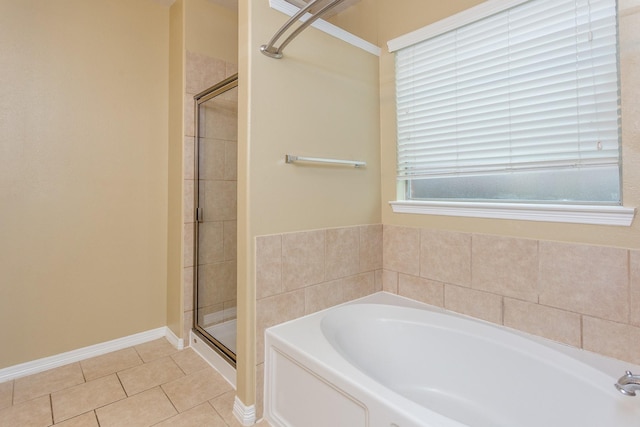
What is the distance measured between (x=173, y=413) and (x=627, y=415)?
6.41 feet

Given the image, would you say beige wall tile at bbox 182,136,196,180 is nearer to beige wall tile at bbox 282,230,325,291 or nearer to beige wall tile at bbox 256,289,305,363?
beige wall tile at bbox 282,230,325,291

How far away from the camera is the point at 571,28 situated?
55.2 inches

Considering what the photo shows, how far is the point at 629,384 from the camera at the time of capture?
3.48 ft

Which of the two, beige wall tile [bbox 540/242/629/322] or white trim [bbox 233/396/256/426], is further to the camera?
white trim [bbox 233/396/256/426]

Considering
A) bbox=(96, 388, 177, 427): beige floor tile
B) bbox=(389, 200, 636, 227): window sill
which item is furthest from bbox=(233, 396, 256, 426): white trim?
bbox=(389, 200, 636, 227): window sill

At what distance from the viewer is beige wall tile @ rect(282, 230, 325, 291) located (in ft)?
5.46

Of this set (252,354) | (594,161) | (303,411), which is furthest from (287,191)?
(594,161)

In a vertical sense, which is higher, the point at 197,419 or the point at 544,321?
the point at 544,321

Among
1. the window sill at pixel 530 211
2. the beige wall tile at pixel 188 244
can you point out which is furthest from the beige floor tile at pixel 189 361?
the window sill at pixel 530 211

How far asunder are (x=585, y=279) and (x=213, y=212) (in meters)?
2.29

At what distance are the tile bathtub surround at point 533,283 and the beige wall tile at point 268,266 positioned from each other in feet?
2.89

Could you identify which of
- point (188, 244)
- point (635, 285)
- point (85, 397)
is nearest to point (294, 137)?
point (188, 244)

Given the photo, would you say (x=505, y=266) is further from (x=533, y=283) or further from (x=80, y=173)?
(x=80, y=173)

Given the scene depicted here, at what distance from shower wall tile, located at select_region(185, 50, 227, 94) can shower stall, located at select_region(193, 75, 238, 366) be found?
0.42 ft
